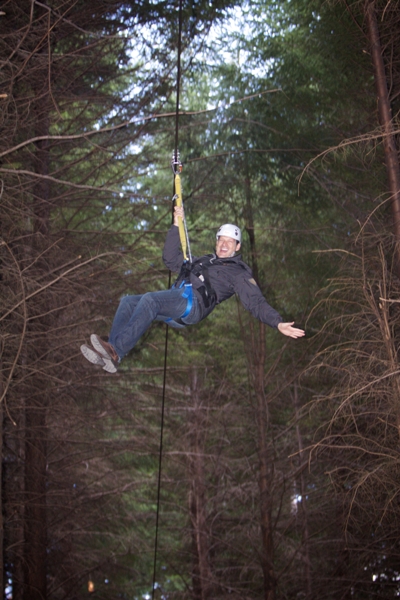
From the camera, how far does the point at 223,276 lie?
560cm

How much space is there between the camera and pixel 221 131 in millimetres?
12164

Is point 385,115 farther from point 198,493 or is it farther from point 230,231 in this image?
point 198,493

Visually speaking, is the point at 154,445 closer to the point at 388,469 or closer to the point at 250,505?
the point at 250,505

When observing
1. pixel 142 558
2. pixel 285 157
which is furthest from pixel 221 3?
pixel 142 558

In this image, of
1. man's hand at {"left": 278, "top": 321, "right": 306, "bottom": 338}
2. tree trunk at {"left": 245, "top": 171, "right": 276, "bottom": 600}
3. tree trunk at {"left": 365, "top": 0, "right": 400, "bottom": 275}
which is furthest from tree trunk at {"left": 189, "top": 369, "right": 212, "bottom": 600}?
man's hand at {"left": 278, "top": 321, "right": 306, "bottom": 338}

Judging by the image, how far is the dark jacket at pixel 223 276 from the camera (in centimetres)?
529

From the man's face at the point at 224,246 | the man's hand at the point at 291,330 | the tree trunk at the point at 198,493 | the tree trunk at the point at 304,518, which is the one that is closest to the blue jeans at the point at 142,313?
the man's face at the point at 224,246

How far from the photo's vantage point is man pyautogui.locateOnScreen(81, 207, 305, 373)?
516 cm

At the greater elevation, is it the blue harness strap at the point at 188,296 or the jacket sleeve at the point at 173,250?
the jacket sleeve at the point at 173,250

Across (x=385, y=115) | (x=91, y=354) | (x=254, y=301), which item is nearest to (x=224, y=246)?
(x=254, y=301)

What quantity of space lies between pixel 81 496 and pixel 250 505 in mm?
3692

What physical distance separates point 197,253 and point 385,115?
5.38 m

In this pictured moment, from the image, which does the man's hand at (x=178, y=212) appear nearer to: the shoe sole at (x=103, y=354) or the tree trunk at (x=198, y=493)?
the shoe sole at (x=103, y=354)

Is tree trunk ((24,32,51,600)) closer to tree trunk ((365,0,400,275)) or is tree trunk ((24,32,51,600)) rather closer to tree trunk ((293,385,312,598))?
tree trunk ((293,385,312,598))
